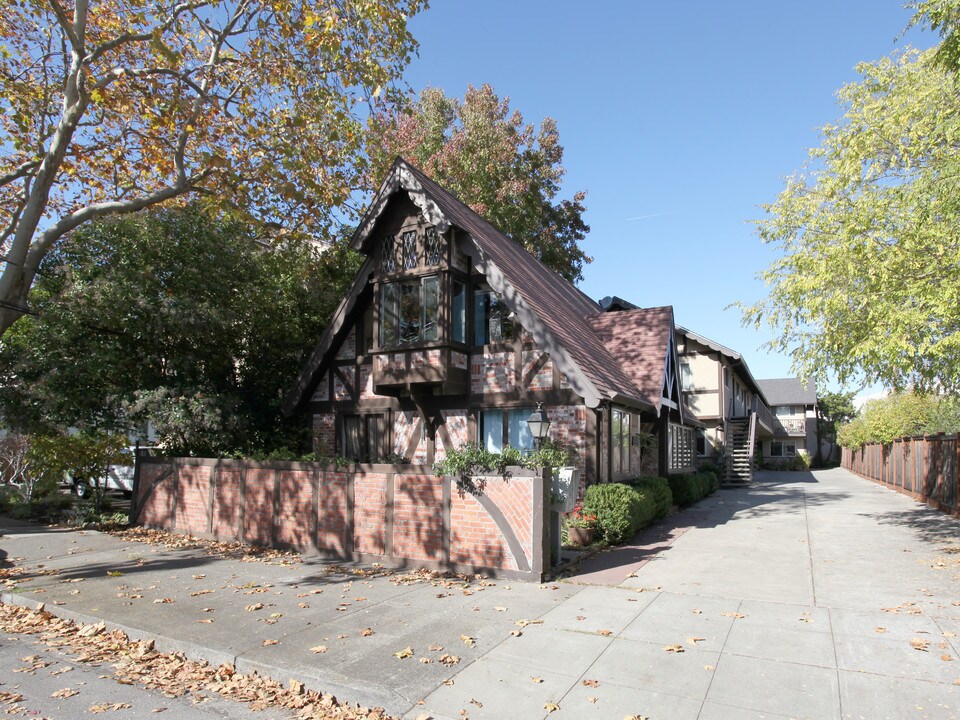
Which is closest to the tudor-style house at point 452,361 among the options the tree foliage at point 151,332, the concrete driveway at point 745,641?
the tree foliage at point 151,332

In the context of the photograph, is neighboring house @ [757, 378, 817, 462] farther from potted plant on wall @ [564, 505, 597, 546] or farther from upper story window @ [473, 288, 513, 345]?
potted plant on wall @ [564, 505, 597, 546]

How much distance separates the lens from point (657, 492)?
49.3 feet

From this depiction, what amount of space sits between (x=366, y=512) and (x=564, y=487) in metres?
3.31

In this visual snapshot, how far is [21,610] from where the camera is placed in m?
8.00

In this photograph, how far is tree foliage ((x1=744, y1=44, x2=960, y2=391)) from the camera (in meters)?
10.2

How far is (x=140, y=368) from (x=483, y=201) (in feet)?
55.3

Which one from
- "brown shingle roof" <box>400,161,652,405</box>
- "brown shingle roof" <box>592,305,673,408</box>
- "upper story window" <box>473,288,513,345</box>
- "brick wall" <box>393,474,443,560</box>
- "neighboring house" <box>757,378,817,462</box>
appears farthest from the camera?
"neighboring house" <box>757,378,817,462</box>

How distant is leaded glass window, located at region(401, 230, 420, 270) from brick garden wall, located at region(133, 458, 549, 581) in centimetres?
551

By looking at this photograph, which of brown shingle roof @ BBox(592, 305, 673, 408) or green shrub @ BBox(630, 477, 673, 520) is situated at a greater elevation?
brown shingle roof @ BBox(592, 305, 673, 408)

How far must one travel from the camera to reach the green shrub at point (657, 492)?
14.3 meters

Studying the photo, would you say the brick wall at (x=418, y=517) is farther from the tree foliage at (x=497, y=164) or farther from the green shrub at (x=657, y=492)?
the tree foliage at (x=497, y=164)

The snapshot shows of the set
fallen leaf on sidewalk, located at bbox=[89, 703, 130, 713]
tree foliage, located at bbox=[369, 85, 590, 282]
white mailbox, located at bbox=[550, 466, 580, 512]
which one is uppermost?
tree foliage, located at bbox=[369, 85, 590, 282]

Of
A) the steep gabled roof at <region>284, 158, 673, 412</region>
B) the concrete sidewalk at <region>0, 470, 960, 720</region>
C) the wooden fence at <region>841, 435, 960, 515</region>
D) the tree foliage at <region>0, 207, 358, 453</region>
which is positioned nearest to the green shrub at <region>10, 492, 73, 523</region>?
the tree foliage at <region>0, 207, 358, 453</region>

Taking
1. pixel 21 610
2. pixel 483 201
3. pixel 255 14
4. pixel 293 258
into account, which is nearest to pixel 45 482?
pixel 293 258
